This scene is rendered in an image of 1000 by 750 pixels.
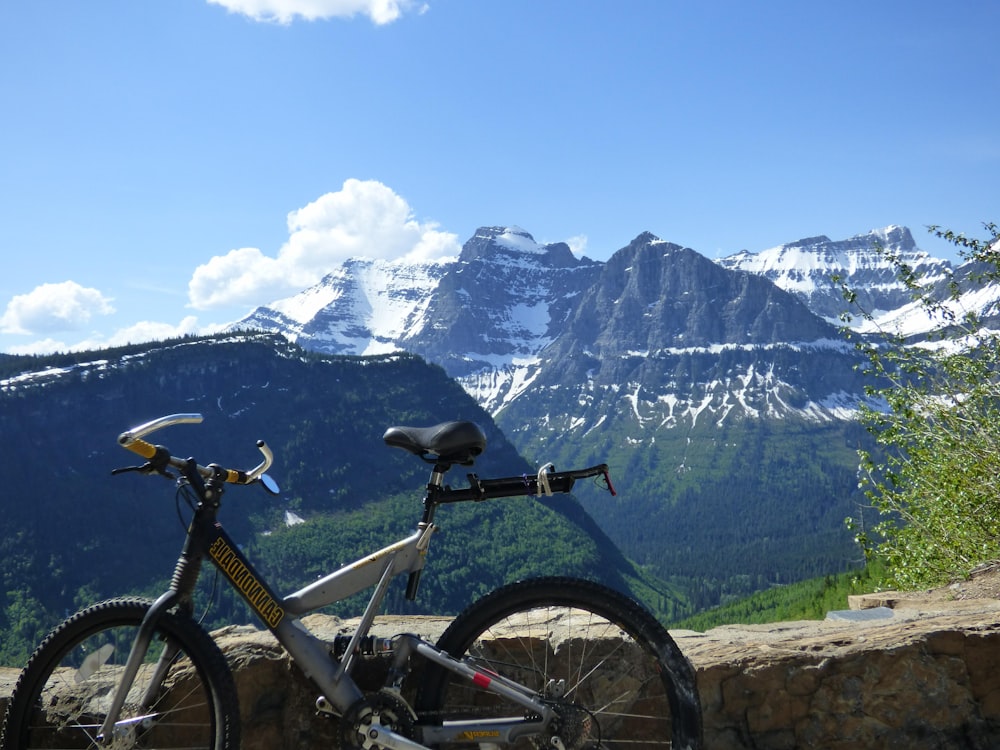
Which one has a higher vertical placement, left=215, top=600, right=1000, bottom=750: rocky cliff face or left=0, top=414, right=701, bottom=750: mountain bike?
left=0, top=414, right=701, bottom=750: mountain bike

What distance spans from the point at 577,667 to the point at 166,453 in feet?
9.19

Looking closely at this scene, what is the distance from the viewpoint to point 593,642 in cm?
499

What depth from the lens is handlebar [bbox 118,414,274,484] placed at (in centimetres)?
451

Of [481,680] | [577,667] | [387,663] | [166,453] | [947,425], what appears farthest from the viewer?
[947,425]

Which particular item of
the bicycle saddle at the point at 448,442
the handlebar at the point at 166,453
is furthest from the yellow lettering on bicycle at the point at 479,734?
the handlebar at the point at 166,453

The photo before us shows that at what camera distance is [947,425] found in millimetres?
14258

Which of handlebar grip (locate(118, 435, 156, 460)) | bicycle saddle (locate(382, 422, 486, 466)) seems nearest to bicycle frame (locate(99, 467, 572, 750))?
bicycle saddle (locate(382, 422, 486, 466))

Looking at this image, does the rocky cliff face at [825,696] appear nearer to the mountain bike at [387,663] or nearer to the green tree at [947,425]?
the mountain bike at [387,663]

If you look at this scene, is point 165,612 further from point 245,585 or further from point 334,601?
point 334,601

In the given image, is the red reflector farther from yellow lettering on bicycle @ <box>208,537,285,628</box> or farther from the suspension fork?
the suspension fork

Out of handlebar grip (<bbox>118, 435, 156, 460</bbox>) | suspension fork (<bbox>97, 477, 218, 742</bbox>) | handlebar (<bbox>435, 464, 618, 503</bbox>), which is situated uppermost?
handlebar grip (<bbox>118, 435, 156, 460</bbox>)

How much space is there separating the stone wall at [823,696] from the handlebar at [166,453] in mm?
1207

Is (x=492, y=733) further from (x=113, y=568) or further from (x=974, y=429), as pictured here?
(x=113, y=568)

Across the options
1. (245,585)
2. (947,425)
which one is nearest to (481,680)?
(245,585)
